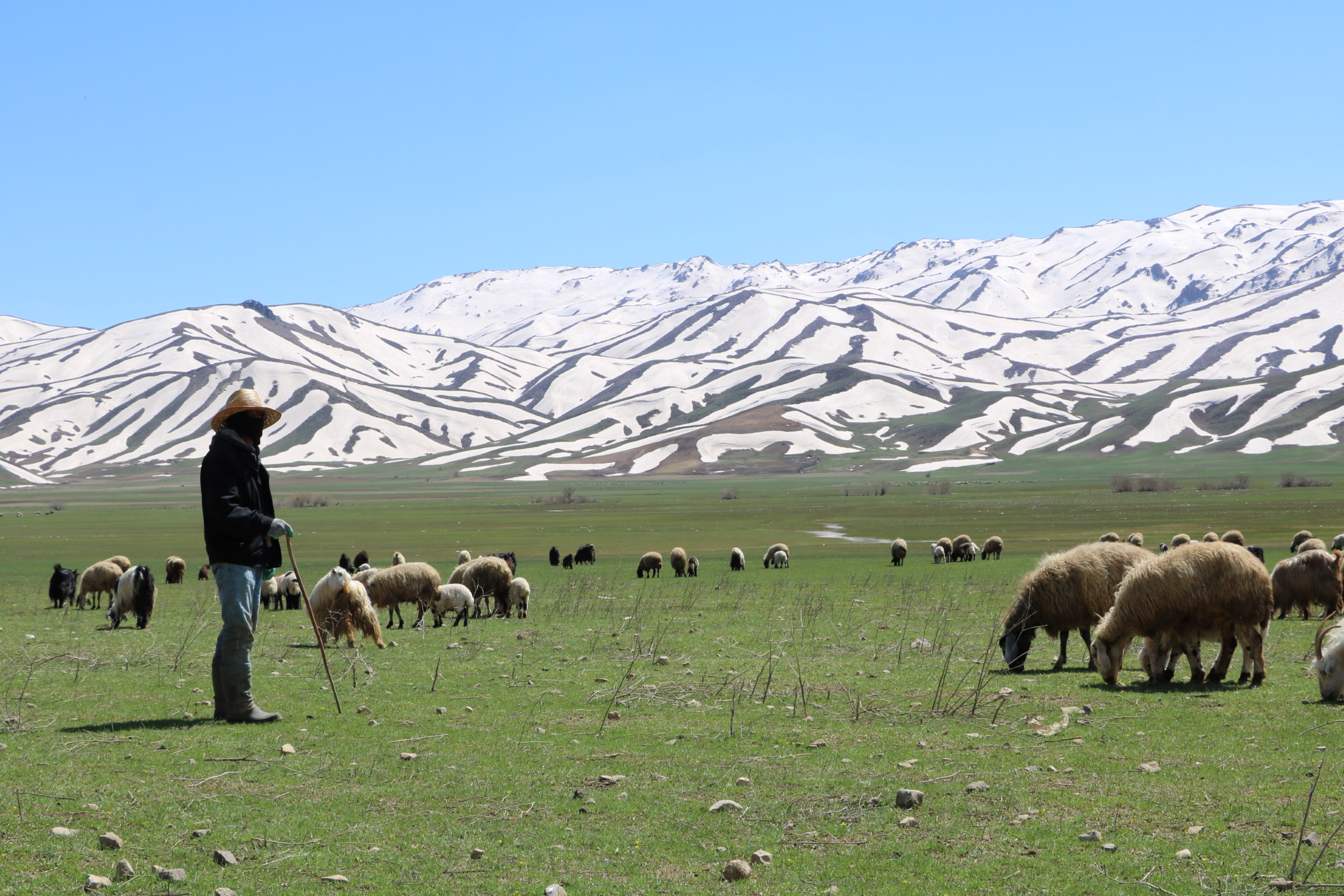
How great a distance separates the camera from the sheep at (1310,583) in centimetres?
2156

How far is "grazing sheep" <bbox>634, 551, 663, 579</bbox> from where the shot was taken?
1684 inches

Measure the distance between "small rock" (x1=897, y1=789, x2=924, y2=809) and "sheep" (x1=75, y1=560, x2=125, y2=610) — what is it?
28.0 m

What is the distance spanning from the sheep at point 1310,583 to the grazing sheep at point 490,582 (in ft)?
59.3

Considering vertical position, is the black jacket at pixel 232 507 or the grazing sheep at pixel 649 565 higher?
the black jacket at pixel 232 507

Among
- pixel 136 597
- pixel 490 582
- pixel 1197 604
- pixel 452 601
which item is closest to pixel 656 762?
pixel 1197 604

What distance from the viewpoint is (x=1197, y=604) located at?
13883 millimetres

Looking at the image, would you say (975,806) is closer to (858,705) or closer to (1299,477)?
(858,705)

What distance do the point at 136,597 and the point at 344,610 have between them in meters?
7.55

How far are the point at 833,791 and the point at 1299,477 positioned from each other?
483 feet

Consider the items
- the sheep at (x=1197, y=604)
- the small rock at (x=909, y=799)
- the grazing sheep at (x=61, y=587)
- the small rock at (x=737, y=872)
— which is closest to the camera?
the small rock at (x=737, y=872)

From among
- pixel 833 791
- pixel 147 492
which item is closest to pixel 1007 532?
pixel 833 791

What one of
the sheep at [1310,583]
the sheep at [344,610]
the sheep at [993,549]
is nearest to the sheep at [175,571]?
the sheep at [344,610]

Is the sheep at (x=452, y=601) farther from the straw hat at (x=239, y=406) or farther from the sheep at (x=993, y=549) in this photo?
the sheep at (x=993, y=549)

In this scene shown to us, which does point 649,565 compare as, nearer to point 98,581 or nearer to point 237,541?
point 98,581
